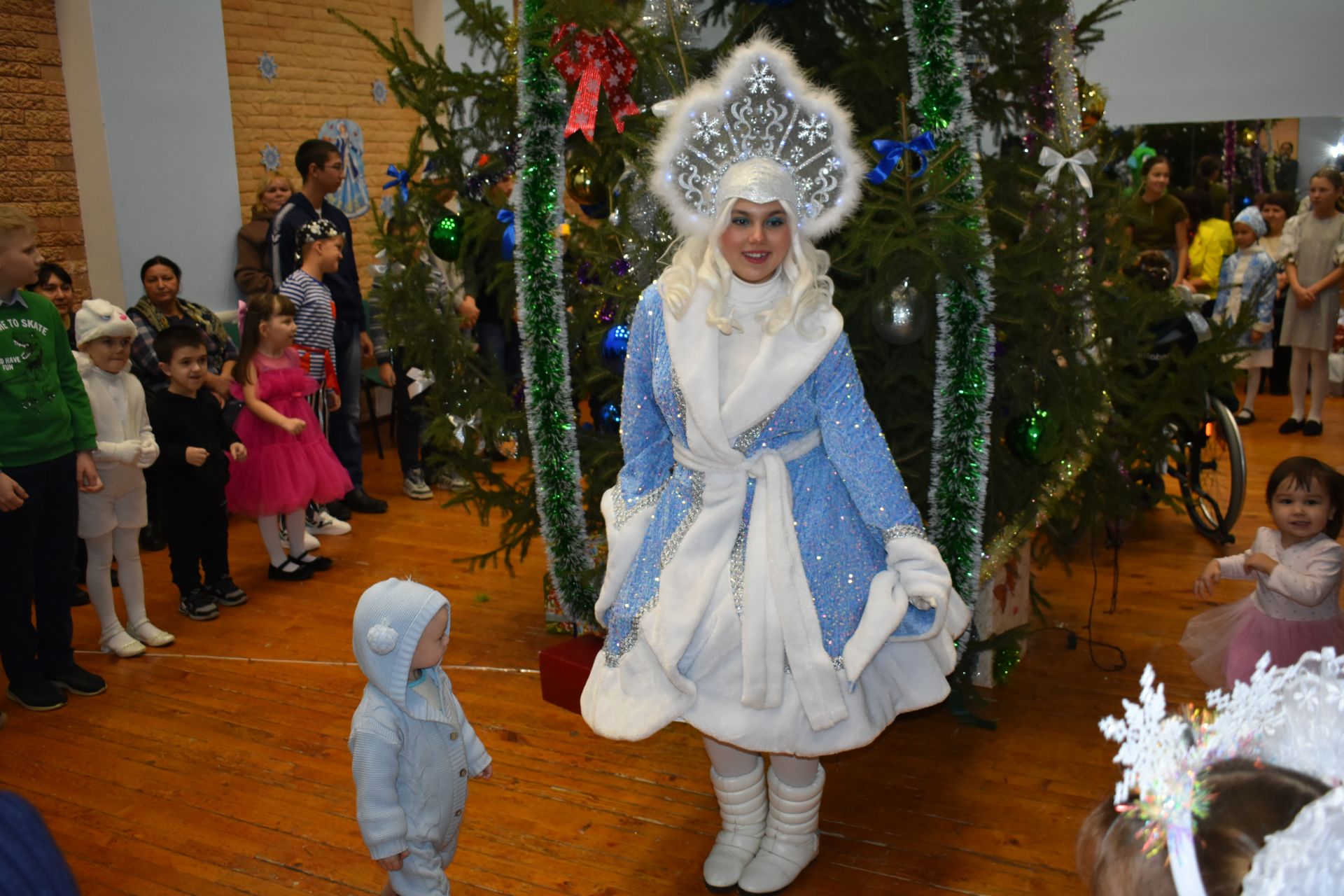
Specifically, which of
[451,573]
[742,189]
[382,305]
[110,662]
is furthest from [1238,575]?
[110,662]

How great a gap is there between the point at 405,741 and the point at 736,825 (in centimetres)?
87

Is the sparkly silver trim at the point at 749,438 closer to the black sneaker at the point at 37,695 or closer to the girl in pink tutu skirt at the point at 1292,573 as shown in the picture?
the girl in pink tutu skirt at the point at 1292,573

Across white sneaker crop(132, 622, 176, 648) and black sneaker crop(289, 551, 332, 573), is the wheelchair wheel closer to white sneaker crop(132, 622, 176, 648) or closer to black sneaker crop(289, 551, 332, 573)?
black sneaker crop(289, 551, 332, 573)

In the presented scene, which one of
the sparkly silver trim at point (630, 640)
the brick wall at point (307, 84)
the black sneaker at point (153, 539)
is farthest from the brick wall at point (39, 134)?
the sparkly silver trim at point (630, 640)

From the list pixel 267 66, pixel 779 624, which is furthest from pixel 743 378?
pixel 267 66

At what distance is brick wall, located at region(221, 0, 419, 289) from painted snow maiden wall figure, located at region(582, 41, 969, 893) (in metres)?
4.27

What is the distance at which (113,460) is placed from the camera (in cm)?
376

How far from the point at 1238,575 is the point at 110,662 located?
348 cm

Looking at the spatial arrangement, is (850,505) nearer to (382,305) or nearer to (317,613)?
(382,305)

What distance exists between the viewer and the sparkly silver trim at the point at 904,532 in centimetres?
224

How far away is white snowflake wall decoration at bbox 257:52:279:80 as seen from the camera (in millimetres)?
6708

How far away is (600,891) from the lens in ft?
8.29

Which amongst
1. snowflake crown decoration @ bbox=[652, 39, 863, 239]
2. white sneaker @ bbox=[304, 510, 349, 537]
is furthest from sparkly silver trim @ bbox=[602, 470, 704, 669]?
white sneaker @ bbox=[304, 510, 349, 537]

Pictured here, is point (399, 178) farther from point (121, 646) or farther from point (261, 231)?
point (261, 231)
